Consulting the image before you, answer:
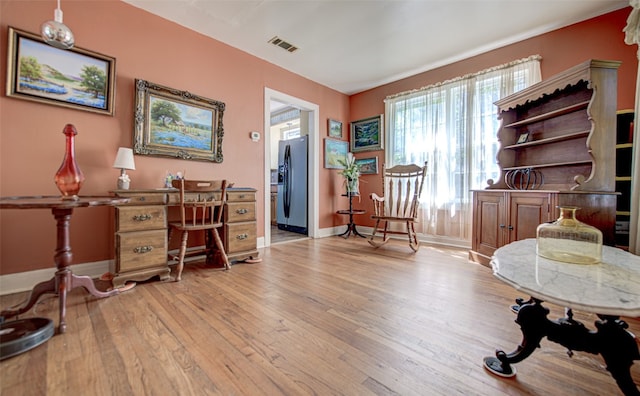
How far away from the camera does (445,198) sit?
3594 mm

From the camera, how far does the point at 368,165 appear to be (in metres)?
4.59

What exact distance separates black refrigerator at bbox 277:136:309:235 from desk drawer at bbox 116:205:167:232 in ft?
8.58

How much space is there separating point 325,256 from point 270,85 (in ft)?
8.42

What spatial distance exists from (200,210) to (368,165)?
117 inches

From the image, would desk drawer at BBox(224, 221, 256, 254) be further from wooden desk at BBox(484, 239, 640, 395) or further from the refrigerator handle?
wooden desk at BBox(484, 239, 640, 395)

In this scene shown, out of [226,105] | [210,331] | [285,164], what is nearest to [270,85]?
[226,105]

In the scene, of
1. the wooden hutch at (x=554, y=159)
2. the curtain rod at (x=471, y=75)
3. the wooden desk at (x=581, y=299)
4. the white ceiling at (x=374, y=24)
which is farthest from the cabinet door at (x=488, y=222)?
the white ceiling at (x=374, y=24)

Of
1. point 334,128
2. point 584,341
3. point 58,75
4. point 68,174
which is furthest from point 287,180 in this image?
point 584,341

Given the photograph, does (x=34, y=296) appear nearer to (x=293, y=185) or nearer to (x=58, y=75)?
(x=58, y=75)

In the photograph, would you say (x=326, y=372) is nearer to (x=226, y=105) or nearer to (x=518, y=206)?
(x=518, y=206)

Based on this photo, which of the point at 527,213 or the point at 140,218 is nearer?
the point at 140,218

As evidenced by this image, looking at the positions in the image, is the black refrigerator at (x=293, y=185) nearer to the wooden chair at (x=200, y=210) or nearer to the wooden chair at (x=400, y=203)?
the wooden chair at (x=400, y=203)

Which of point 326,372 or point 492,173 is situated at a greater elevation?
point 492,173

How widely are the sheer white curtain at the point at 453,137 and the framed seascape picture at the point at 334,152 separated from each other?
0.99m
